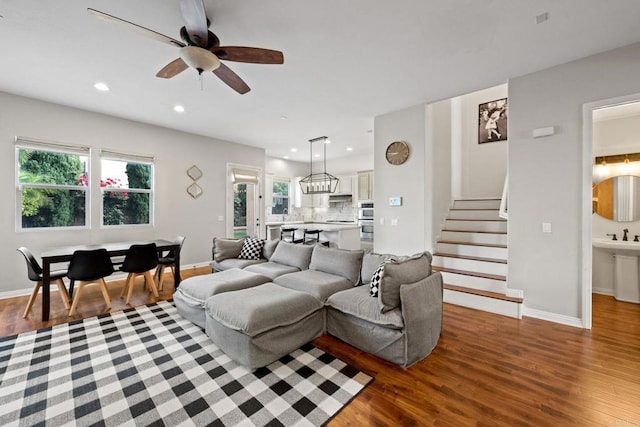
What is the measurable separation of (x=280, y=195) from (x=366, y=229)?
3.07m

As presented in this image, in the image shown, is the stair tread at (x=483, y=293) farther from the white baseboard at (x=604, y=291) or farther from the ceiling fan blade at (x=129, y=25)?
the ceiling fan blade at (x=129, y=25)

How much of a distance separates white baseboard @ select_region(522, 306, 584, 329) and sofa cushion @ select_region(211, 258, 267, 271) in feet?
11.7

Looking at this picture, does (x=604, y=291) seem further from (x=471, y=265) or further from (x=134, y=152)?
(x=134, y=152)

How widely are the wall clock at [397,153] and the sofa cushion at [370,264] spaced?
2008 mm

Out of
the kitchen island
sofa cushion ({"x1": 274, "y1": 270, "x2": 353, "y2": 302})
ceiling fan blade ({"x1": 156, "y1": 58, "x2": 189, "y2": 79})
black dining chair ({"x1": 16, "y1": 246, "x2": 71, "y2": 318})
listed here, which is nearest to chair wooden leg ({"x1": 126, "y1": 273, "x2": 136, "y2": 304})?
black dining chair ({"x1": 16, "y1": 246, "x2": 71, "y2": 318})

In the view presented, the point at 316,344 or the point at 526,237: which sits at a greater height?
the point at 526,237

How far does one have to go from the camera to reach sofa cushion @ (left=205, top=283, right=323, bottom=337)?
210cm

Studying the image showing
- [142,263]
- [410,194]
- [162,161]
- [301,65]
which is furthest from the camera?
[162,161]

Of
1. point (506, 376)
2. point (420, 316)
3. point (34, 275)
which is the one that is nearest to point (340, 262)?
point (420, 316)

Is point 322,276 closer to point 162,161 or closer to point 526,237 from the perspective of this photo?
point 526,237

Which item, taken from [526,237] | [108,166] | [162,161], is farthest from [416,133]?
[108,166]

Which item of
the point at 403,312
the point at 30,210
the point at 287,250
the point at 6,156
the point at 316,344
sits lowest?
the point at 316,344

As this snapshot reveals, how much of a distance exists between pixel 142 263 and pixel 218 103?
8.42 ft

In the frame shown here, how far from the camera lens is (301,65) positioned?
299 cm
